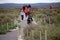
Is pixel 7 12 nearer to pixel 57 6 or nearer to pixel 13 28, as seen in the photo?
pixel 13 28

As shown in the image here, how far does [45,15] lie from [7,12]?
584mm

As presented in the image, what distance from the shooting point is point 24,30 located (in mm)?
Result: 2838

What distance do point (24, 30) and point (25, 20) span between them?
16 centimetres

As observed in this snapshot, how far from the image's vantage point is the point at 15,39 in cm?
282

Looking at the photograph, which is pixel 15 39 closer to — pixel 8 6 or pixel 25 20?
pixel 25 20

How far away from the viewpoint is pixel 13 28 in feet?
9.34

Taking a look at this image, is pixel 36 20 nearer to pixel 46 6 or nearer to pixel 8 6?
pixel 46 6

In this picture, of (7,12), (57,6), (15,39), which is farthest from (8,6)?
(57,6)

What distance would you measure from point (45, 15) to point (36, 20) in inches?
6.2

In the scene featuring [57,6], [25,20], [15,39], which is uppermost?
[57,6]

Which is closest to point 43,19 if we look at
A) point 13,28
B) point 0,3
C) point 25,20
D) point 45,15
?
point 45,15

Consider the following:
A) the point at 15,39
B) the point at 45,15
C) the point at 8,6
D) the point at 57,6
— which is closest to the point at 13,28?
the point at 15,39

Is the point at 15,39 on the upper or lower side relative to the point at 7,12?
lower

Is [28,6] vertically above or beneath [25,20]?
above
